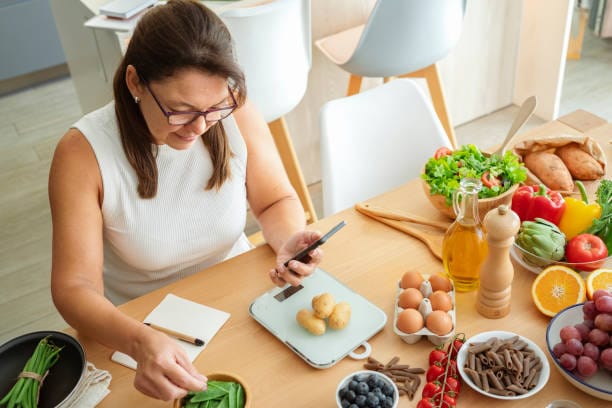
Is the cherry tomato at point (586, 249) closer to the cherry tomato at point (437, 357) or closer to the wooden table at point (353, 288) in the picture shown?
the wooden table at point (353, 288)

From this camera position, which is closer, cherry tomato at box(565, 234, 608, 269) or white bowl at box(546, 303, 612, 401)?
white bowl at box(546, 303, 612, 401)

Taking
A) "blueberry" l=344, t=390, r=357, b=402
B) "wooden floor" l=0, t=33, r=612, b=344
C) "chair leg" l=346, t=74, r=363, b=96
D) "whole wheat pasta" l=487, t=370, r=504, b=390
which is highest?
"blueberry" l=344, t=390, r=357, b=402

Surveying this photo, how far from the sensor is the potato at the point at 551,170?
1493 millimetres

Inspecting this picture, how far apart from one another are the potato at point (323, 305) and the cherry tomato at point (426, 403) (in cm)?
25

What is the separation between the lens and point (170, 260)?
1.49m

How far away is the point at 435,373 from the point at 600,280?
395 millimetres

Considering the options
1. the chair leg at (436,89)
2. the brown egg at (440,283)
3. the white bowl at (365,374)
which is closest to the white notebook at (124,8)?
the chair leg at (436,89)

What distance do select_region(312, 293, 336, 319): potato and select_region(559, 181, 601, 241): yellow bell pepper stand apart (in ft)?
1.71

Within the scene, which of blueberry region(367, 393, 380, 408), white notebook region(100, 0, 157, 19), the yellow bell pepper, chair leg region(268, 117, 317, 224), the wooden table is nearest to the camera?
blueberry region(367, 393, 380, 408)

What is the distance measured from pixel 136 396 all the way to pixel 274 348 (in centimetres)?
26

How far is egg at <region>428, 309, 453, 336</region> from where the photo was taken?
3.76 ft

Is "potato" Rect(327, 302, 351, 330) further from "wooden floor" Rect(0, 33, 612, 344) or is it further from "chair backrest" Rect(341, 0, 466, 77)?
"wooden floor" Rect(0, 33, 612, 344)

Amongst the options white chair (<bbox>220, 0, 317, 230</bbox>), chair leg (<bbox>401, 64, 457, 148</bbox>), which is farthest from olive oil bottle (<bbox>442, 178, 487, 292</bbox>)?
chair leg (<bbox>401, 64, 457, 148</bbox>)

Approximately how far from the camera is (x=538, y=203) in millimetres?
1353
